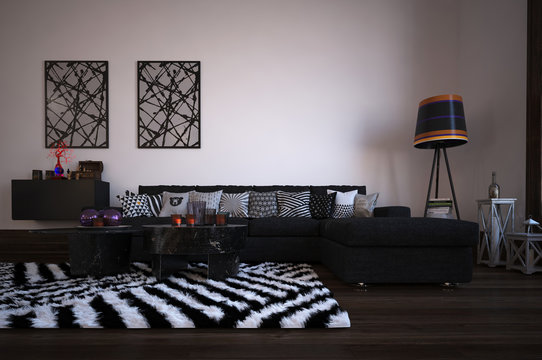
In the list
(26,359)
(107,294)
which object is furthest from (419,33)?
(26,359)

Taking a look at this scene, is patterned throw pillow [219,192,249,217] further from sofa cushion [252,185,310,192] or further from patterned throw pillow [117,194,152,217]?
patterned throw pillow [117,194,152,217]

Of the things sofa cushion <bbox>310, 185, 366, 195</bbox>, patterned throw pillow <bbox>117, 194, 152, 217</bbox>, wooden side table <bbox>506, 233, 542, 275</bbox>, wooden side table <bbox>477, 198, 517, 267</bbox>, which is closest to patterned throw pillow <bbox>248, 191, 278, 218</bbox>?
sofa cushion <bbox>310, 185, 366, 195</bbox>

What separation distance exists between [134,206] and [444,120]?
3.31 meters

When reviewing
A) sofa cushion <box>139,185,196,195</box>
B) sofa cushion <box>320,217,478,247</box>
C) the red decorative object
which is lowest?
sofa cushion <box>320,217,478,247</box>

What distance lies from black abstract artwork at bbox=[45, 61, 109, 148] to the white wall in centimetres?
10

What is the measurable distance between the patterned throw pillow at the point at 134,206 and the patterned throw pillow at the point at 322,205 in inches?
70.0

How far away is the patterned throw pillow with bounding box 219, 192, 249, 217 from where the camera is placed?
4.24 m

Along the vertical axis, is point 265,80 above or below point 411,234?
above

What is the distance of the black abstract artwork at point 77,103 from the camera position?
4.84 m

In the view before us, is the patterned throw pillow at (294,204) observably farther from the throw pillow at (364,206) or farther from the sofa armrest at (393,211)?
the sofa armrest at (393,211)

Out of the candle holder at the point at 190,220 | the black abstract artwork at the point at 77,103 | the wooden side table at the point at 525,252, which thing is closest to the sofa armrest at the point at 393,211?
the wooden side table at the point at 525,252

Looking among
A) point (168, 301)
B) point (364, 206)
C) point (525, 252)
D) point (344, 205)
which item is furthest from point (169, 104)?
point (525, 252)

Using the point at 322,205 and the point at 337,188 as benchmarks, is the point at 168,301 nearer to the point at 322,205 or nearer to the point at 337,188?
the point at 322,205

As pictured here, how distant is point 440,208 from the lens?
13.6 ft
